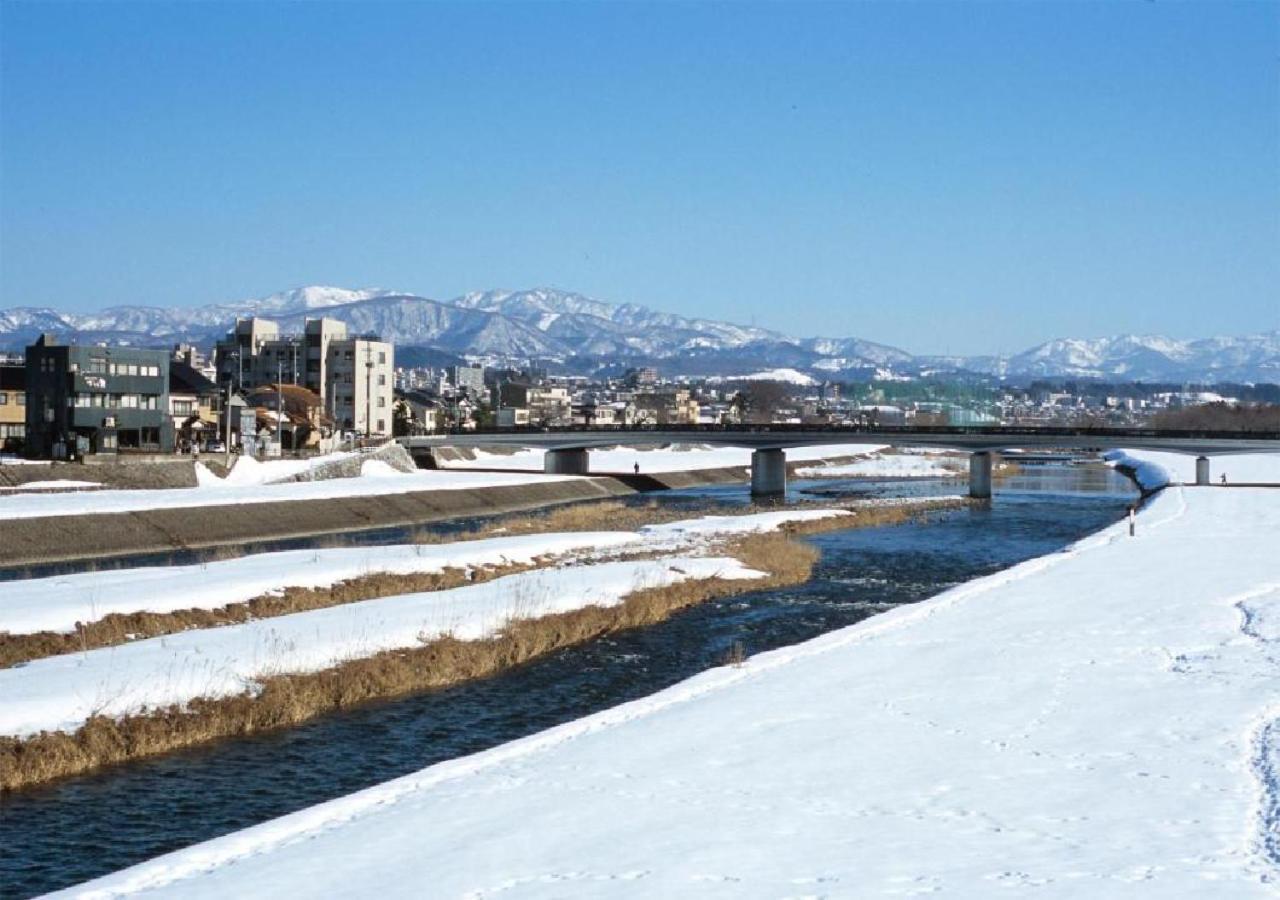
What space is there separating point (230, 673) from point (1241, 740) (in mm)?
16182

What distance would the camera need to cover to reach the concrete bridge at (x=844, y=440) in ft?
279

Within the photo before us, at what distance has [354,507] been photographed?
64.9 m

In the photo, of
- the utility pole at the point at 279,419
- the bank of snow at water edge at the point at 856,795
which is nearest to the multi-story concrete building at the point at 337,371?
the utility pole at the point at 279,419

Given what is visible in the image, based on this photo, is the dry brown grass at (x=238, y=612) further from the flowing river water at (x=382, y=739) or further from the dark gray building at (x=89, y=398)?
the dark gray building at (x=89, y=398)

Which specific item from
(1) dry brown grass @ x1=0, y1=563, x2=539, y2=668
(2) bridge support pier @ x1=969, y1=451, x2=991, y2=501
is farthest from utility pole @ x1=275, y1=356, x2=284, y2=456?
(1) dry brown grass @ x1=0, y1=563, x2=539, y2=668

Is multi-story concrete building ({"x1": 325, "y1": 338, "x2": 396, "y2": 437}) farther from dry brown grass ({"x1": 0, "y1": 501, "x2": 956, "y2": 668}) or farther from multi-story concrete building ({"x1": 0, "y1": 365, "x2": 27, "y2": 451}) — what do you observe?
dry brown grass ({"x1": 0, "y1": 501, "x2": 956, "y2": 668})

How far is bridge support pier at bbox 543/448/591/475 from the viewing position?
104m

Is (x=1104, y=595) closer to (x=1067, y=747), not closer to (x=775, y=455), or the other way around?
(x=1067, y=747)

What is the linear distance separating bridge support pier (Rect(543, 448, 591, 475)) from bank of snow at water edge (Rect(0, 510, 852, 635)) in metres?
50.8

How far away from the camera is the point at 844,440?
3757 inches

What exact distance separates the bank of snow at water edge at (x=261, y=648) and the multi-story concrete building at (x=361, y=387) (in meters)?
96.3

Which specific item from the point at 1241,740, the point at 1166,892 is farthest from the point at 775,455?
the point at 1166,892

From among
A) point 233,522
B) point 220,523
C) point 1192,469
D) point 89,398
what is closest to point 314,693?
A: point 220,523

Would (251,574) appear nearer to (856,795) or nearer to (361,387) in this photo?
(856,795)
